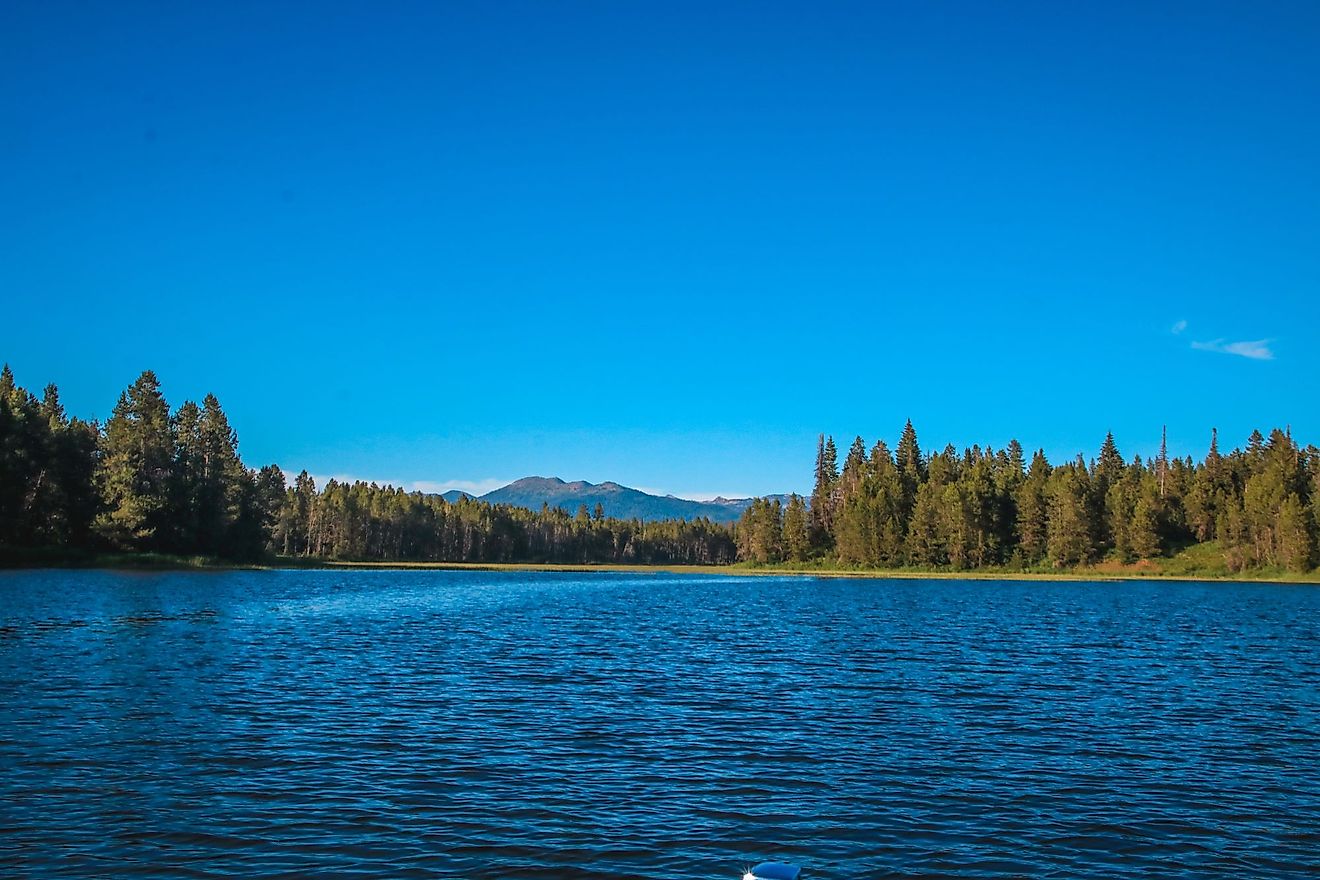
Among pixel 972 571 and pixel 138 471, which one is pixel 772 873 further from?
pixel 972 571

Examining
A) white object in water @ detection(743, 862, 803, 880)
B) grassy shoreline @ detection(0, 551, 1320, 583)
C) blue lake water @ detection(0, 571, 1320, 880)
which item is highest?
grassy shoreline @ detection(0, 551, 1320, 583)

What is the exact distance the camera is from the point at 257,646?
4981 cm

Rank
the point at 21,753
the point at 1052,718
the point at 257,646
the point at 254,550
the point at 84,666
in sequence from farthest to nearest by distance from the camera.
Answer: the point at 254,550 < the point at 257,646 < the point at 84,666 < the point at 1052,718 < the point at 21,753

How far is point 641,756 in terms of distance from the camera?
2586 cm

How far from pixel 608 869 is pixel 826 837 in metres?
4.71

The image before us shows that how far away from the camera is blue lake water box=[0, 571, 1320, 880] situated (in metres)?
18.3

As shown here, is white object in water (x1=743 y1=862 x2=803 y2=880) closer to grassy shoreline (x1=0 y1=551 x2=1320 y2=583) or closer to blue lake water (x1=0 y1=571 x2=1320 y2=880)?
blue lake water (x1=0 y1=571 x2=1320 y2=880)

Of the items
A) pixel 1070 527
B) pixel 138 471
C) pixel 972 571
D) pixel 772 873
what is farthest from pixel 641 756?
pixel 1070 527

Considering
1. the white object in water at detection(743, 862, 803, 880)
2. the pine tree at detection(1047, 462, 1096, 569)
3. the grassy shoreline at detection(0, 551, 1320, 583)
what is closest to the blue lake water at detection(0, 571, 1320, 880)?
the white object in water at detection(743, 862, 803, 880)

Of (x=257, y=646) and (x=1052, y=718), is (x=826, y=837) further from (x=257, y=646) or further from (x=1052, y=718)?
(x=257, y=646)

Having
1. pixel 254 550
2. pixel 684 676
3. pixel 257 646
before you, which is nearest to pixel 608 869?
pixel 684 676

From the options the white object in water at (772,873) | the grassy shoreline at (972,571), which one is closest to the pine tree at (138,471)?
the grassy shoreline at (972,571)

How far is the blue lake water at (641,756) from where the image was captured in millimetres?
18266

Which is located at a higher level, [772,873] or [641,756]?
[772,873]
